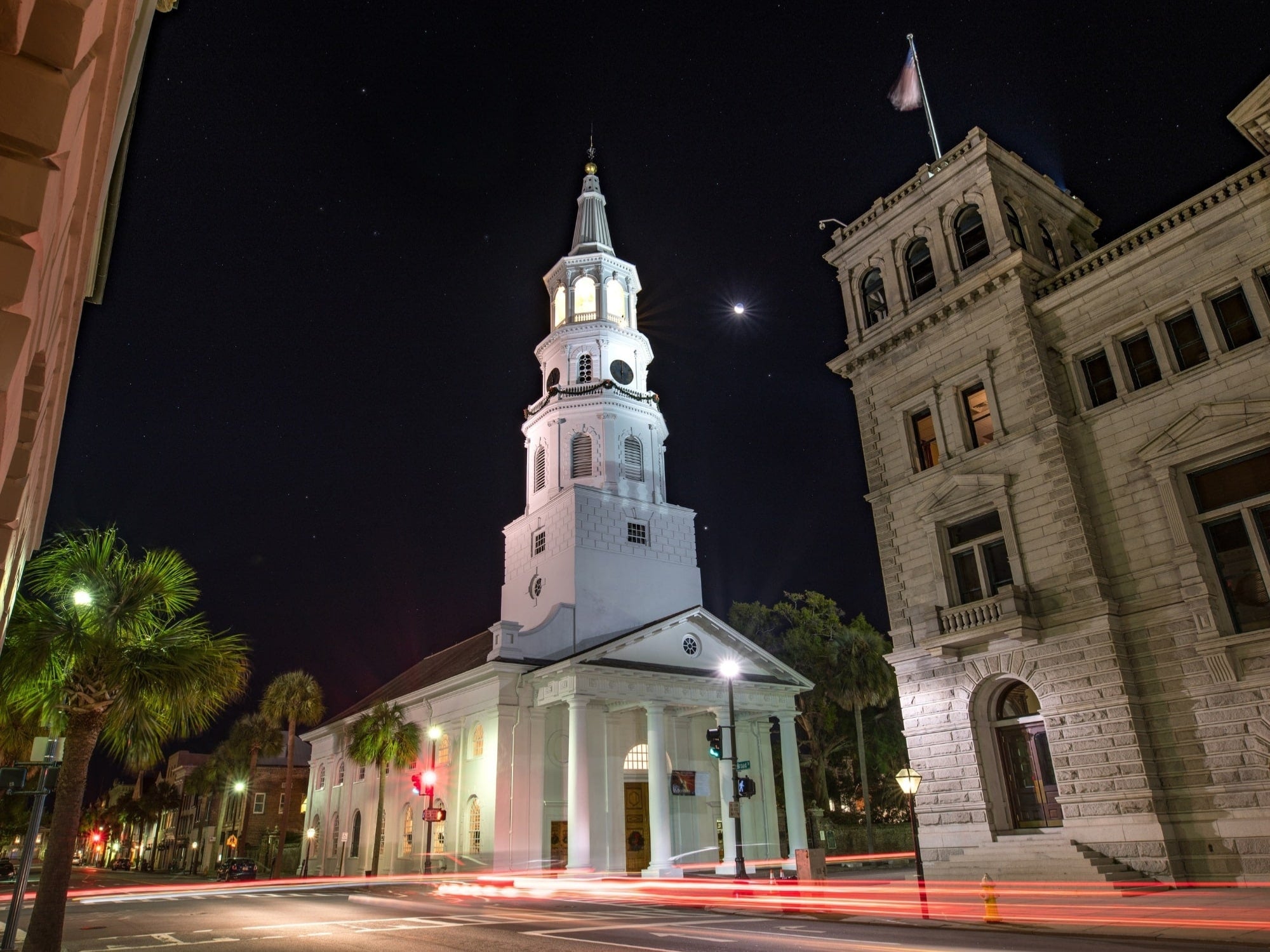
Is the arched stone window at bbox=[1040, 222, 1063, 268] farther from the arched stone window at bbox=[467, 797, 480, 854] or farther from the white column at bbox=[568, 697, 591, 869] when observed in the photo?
the arched stone window at bbox=[467, 797, 480, 854]

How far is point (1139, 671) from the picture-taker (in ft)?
67.1

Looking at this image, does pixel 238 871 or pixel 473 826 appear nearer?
pixel 473 826

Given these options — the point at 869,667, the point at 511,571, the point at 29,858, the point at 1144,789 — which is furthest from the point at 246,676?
the point at 869,667

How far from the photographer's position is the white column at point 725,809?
117 feet

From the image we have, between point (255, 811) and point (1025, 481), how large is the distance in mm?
85823

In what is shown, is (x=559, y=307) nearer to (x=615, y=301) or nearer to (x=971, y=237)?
(x=615, y=301)

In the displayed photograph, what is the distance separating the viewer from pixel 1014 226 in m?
26.6

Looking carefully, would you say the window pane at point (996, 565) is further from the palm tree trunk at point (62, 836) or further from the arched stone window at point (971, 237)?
the palm tree trunk at point (62, 836)

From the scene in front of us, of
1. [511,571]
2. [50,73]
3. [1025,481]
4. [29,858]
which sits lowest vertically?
[29,858]

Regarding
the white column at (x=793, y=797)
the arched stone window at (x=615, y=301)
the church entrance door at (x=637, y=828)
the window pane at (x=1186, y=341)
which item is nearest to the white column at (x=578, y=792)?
the church entrance door at (x=637, y=828)

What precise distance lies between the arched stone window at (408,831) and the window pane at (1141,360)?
4146 centimetres

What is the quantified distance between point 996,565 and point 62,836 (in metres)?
22.5

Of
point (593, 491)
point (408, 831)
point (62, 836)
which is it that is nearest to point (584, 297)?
point (593, 491)

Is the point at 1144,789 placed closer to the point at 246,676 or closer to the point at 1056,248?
the point at 1056,248
